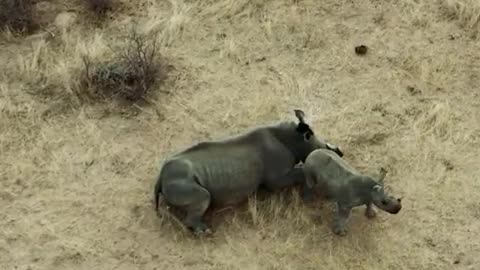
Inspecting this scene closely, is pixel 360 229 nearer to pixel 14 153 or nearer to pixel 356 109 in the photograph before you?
pixel 356 109

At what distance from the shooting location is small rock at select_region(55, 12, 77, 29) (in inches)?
280

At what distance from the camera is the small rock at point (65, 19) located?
280 inches

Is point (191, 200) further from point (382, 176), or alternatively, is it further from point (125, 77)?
point (125, 77)

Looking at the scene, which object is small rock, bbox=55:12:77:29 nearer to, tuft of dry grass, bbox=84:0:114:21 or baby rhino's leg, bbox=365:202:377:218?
tuft of dry grass, bbox=84:0:114:21

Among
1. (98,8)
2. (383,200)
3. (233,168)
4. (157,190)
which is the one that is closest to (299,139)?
(233,168)

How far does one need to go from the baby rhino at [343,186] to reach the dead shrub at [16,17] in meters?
2.92

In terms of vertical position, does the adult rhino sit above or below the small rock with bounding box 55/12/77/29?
below

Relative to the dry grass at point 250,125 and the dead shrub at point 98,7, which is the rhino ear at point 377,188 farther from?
the dead shrub at point 98,7

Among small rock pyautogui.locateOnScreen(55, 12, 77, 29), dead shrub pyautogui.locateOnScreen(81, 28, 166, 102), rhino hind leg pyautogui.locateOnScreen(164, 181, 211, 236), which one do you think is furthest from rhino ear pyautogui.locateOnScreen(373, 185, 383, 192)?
small rock pyautogui.locateOnScreen(55, 12, 77, 29)

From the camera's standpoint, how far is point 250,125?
6059mm

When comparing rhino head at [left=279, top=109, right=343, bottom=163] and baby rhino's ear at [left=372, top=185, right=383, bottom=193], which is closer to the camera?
baby rhino's ear at [left=372, top=185, right=383, bottom=193]

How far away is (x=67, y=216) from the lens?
5.43 meters

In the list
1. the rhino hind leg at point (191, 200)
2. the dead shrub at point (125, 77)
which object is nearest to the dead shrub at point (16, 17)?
the dead shrub at point (125, 77)

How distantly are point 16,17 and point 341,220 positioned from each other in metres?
3.35
